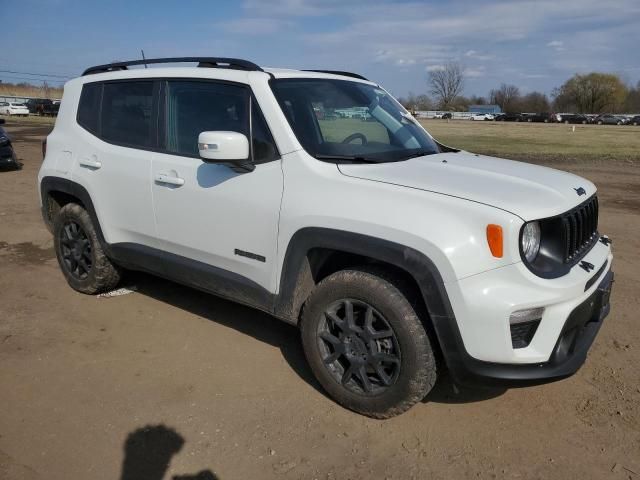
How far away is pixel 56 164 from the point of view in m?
4.84

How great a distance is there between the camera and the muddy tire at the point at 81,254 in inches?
187

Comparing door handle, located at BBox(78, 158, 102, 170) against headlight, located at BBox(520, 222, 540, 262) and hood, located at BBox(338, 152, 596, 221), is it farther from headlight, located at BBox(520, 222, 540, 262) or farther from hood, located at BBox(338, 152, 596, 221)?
headlight, located at BBox(520, 222, 540, 262)

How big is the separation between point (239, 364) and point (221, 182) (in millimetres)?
1247

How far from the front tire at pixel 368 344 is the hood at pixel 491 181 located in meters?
0.55

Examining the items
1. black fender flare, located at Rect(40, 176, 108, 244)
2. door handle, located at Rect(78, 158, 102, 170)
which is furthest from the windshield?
black fender flare, located at Rect(40, 176, 108, 244)

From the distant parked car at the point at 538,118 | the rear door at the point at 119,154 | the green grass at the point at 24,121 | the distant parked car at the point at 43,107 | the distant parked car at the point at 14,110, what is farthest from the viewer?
the distant parked car at the point at 538,118

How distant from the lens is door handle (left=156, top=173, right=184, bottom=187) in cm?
379

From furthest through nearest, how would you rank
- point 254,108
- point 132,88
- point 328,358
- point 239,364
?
1. point 132,88
2. point 239,364
3. point 254,108
4. point 328,358

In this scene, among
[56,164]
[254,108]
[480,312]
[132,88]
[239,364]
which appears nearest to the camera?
[480,312]

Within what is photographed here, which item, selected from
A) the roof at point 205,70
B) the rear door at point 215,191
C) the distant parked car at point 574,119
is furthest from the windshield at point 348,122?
the distant parked car at point 574,119

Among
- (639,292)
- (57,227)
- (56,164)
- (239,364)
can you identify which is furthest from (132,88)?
(639,292)

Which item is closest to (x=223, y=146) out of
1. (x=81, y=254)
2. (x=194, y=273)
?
(x=194, y=273)

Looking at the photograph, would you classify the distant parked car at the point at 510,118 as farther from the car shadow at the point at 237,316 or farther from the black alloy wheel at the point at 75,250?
the black alloy wheel at the point at 75,250

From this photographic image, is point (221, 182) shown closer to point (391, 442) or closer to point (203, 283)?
point (203, 283)
